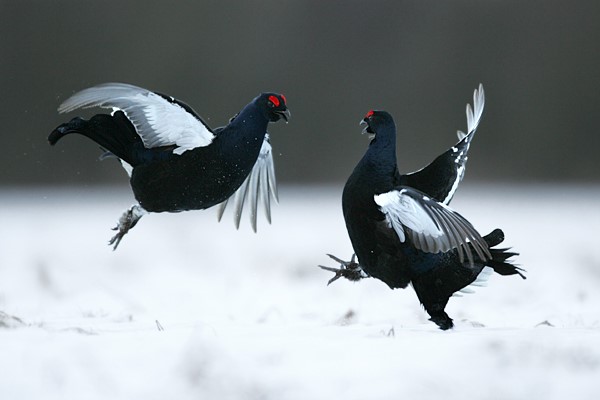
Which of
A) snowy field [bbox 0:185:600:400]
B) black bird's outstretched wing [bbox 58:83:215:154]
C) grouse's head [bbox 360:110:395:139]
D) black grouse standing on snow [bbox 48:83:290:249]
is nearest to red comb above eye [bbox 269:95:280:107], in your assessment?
black grouse standing on snow [bbox 48:83:290:249]

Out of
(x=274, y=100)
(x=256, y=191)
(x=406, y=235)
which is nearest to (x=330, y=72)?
(x=256, y=191)

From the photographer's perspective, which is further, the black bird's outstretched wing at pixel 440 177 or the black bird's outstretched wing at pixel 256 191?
the black bird's outstretched wing at pixel 256 191

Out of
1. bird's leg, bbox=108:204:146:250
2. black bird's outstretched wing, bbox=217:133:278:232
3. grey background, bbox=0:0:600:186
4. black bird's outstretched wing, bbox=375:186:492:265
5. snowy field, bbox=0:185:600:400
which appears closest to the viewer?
snowy field, bbox=0:185:600:400

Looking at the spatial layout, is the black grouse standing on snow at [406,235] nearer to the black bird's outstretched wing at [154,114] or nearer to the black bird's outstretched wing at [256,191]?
the black bird's outstretched wing at [154,114]

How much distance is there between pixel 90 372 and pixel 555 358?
1.25 metres

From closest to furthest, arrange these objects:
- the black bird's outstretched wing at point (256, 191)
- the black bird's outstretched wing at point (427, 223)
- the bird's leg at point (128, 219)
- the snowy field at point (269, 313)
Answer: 1. the snowy field at point (269, 313)
2. the black bird's outstretched wing at point (427, 223)
3. the bird's leg at point (128, 219)
4. the black bird's outstretched wing at point (256, 191)

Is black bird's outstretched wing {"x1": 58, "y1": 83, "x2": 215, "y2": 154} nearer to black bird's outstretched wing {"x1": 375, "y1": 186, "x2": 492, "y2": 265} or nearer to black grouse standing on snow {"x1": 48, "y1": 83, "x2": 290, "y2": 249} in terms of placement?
black grouse standing on snow {"x1": 48, "y1": 83, "x2": 290, "y2": 249}

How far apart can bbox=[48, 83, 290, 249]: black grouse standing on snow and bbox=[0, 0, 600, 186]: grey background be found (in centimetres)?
532

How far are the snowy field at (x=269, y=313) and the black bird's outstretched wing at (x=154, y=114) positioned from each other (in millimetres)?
681

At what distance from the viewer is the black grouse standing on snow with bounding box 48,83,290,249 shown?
3629mm

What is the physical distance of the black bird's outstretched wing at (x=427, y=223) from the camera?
3152 millimetres

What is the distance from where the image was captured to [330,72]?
10820mm

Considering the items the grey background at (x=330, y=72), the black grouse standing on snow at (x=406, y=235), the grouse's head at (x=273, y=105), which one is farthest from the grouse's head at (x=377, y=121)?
the grey background at (x=330, y=72)

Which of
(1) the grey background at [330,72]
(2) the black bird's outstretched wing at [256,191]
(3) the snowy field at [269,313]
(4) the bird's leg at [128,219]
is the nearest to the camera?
(3) the snowy field at [269,313]
